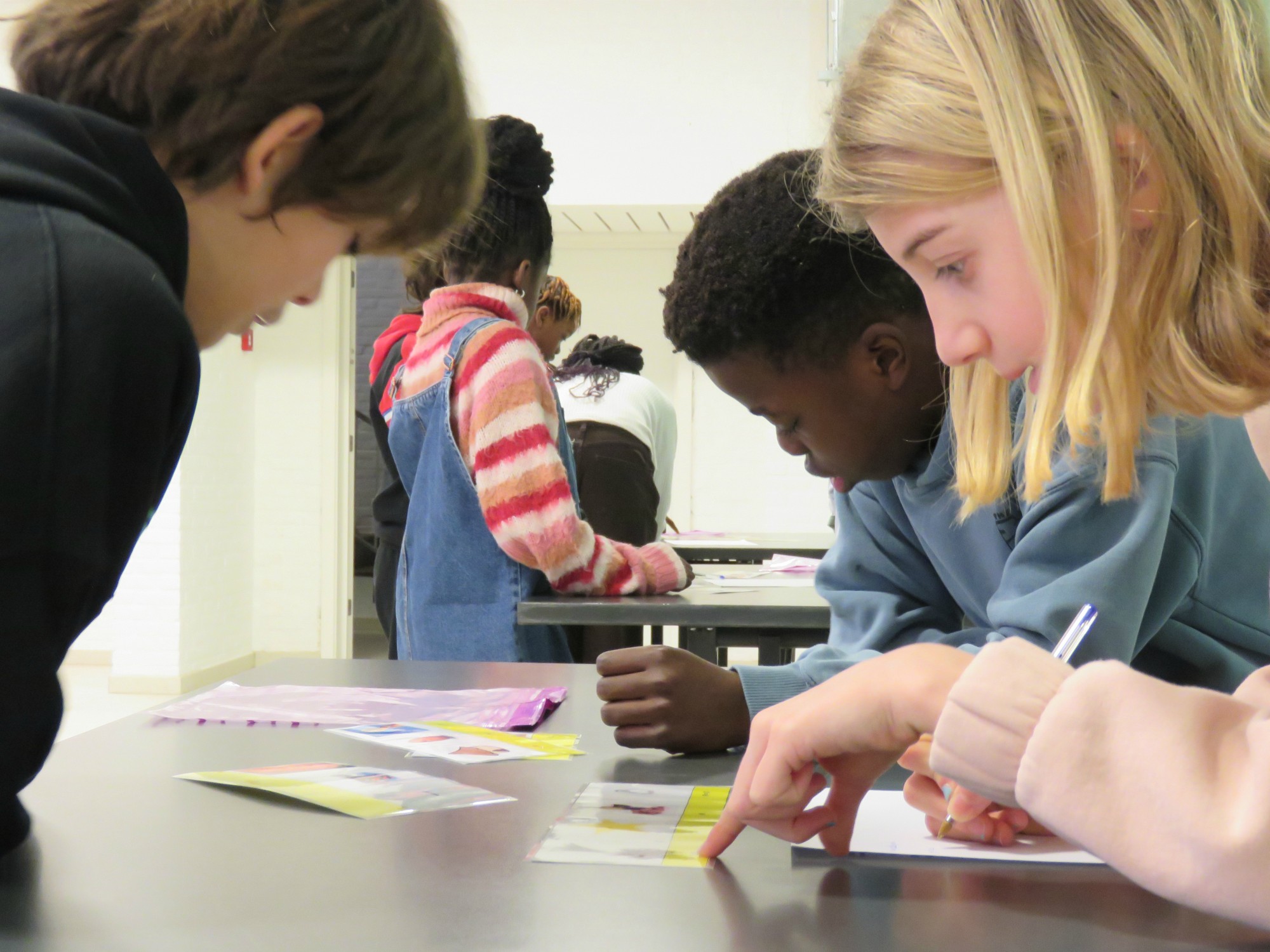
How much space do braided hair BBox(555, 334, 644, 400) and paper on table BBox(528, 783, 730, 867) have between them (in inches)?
103

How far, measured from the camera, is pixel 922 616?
1.24m

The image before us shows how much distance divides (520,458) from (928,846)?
127 centimetres

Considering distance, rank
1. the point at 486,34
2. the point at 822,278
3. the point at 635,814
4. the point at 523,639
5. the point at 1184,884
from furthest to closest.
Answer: the point at 486,34 → the point at 523,639 → the point at 822,278 → the point at 635,814 → the point at 1184,884

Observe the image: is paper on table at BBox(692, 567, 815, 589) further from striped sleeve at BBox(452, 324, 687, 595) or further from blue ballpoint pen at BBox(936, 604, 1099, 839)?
blue ballpoint pen at BBox(936, 604, 1099, 839)

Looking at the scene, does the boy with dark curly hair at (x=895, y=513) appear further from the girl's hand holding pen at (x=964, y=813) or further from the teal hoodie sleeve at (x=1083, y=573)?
the girl's hand holding pen at (x=964, y=813)

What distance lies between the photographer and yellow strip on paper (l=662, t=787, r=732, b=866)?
0.61m

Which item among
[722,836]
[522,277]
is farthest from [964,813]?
[522,277]

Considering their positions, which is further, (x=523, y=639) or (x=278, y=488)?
(x=278, y=488)

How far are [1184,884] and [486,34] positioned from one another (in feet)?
15.4

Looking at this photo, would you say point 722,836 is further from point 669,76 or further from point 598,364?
point 669,76

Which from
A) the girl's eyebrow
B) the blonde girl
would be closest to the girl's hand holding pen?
the blonde girl

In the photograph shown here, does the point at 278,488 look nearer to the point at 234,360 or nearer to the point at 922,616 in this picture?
the point at 234,360

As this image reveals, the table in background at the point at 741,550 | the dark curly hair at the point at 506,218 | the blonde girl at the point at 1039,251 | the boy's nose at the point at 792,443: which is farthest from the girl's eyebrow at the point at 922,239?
the table in background at the point at 741,550

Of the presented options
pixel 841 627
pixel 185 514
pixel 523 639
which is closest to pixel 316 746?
pixel 841 627
